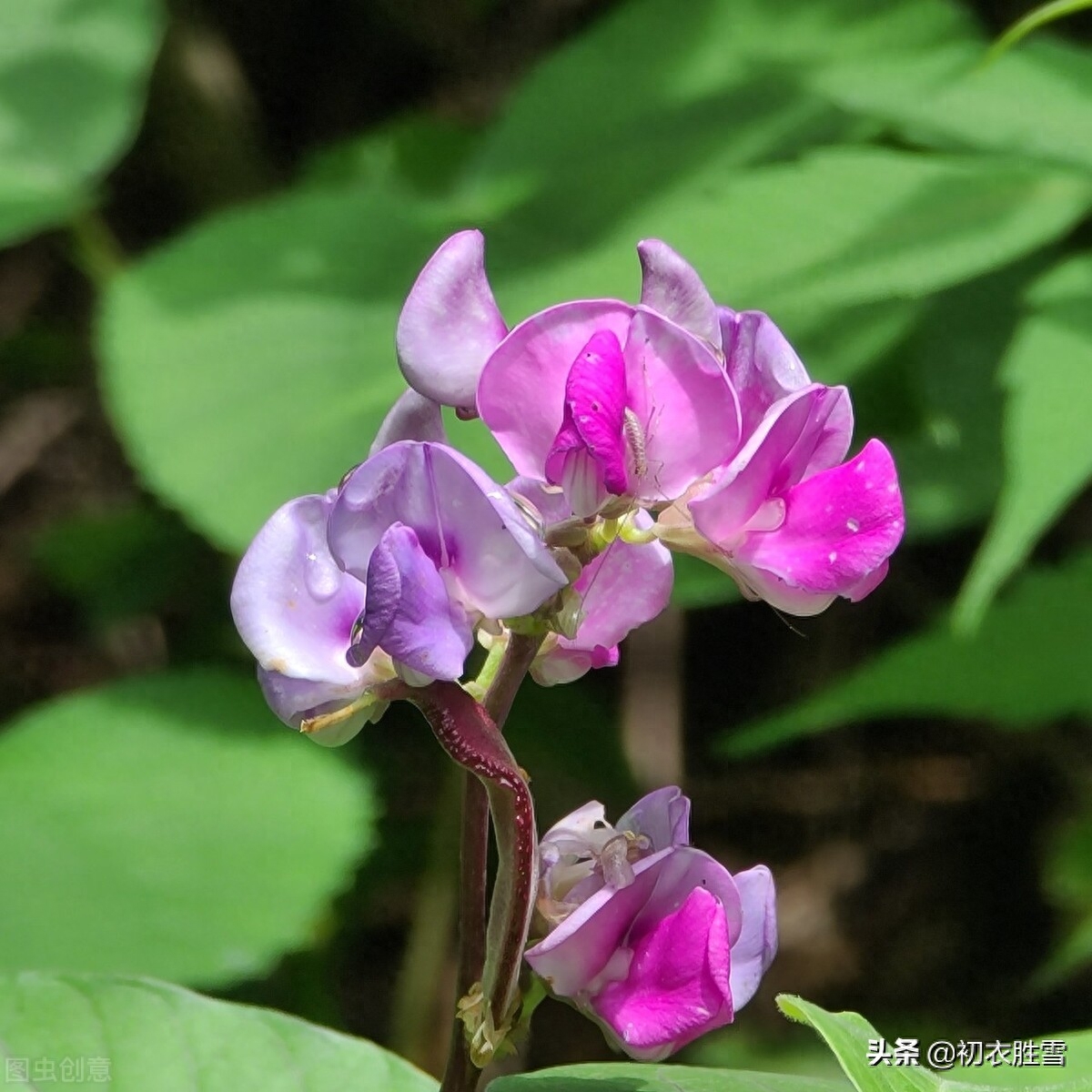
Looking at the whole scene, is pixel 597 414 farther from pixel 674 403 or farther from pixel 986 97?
pixel 986 97

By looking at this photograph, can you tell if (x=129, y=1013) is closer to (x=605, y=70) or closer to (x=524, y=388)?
(x=524, y=388)

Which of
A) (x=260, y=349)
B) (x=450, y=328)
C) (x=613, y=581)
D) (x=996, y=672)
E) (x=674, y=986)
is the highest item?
(x=450, y=328)

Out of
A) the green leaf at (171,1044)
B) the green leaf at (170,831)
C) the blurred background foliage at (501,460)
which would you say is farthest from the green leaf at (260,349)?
the green leaf at (171,1044)

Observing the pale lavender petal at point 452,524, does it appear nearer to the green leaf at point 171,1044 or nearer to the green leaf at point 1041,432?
the green leaf at point 171,1044

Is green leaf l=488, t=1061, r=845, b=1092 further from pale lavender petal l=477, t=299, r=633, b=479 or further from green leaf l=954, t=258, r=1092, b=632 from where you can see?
green leaf l=954, t=258, r=1092, b=632

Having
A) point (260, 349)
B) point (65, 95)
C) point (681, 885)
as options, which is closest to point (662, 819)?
point (681, 885)

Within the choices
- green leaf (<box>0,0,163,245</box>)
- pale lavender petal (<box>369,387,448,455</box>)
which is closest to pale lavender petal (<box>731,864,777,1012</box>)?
pale lavender petal (<box>369,387,448,455</box>)
